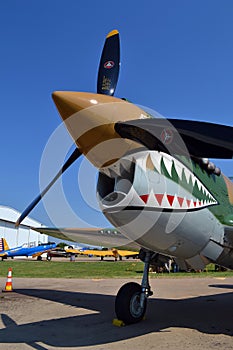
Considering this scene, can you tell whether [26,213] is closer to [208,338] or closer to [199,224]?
[199,224]

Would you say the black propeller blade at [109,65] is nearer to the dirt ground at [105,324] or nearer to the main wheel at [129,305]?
the main wheel at [129,305]

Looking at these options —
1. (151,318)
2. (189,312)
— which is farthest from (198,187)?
(189,312)

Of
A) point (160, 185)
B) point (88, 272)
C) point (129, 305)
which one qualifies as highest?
point (160, 185)

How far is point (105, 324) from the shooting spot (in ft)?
22.0

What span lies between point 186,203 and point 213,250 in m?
1.40

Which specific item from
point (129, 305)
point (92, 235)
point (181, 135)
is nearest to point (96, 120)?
point (181, 135)

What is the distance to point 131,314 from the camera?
22.1 ft

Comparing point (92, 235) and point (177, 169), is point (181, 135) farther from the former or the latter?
point (92, 235)

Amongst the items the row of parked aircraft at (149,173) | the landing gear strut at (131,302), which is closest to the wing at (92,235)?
the landing gear strut at (131,302)

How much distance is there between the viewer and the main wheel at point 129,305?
6.66m

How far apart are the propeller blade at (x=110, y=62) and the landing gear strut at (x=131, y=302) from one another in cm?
392

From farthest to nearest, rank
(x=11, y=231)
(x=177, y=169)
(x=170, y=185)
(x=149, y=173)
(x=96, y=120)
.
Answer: (x=11, y=231) → (x=177, y=169) → (x=170, y=185) → (x=149, y=173) → (x=96, y=120)

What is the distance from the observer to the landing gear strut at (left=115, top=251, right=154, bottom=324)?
667 centimetres

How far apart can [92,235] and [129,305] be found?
10.0ft
